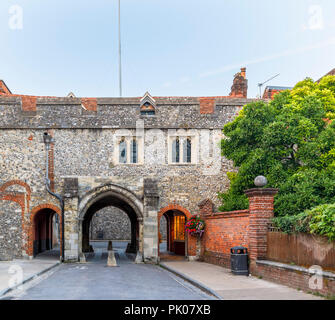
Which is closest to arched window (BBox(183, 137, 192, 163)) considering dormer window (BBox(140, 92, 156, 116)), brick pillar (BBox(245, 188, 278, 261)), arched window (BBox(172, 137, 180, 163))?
arched window (BBox(172, 137, 180, 163))

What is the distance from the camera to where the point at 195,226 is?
21781mm

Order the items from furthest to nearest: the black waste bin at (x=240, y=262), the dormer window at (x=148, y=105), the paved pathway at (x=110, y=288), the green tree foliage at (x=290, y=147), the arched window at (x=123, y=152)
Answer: the dormer window at (x=148, y=105), the arched window at (x=123, y=152), the green tree foliage at (x=290, y=147), the black waste bin at (x=240, y=262), the paved pathway at (x=110, y=288)

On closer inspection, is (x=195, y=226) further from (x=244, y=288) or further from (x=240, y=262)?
(x=244, y=288)

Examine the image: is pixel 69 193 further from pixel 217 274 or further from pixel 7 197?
A: pixel 217 274

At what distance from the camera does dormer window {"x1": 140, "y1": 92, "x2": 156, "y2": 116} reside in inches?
921

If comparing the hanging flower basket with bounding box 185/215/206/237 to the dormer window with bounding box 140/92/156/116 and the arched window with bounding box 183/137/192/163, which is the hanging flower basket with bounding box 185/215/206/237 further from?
the dormer window with bounding box 140/92/156/116

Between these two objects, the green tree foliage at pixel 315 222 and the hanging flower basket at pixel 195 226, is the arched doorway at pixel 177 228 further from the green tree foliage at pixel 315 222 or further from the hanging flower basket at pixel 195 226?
the green tree foliage at pixel 315 222

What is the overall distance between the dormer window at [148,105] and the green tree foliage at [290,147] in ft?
16.9

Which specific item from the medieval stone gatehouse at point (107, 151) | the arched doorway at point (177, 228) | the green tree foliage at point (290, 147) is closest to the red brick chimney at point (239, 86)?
the medieval stone gatehouse at point (107, 151)

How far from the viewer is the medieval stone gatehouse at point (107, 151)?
72.7 ft

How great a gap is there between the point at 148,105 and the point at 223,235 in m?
8.39

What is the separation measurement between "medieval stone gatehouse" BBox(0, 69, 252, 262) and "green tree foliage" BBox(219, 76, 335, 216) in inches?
139

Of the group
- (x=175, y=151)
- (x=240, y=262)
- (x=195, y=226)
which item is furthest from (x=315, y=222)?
(x=175, y=151)

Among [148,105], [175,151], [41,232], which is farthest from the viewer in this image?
[41,232]
